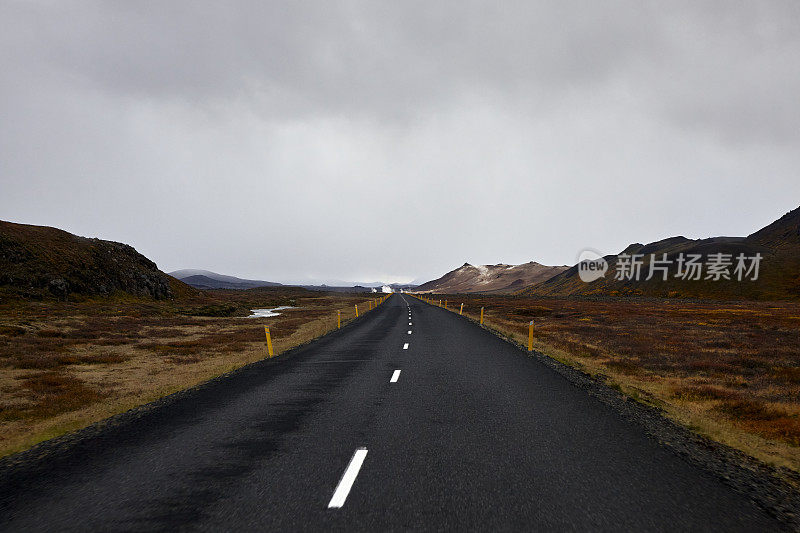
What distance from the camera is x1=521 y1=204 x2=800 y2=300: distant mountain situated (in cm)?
10606

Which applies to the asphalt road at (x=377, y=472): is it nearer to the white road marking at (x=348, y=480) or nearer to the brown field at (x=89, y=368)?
the white road marking at (x=348, y=480)

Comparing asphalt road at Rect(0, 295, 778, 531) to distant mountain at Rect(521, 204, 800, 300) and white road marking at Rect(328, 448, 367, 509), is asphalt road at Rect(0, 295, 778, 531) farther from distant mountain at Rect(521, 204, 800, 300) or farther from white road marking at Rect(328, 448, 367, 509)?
distant mountain at Rect(521, 204, 800, 300)

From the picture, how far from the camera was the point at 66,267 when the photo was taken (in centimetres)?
5262

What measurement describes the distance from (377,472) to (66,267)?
66040 millimetres

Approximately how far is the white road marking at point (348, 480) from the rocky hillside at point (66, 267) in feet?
186

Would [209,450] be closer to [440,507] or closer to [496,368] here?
[440,507]

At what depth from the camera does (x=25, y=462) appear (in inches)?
211

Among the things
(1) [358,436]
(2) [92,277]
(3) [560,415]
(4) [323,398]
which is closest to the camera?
(1) [358,436]

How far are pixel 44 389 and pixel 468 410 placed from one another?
12124mm

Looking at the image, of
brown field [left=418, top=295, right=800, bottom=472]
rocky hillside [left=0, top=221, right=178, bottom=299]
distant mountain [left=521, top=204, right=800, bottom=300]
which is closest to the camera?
brown field [left=418, top=295, right=800, bottom=472]

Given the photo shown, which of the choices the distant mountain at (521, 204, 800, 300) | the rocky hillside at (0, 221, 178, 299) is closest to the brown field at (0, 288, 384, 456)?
the rocky hillside at (0, 221, 178, 299)

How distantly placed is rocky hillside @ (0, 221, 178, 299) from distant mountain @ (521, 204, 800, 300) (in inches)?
5333

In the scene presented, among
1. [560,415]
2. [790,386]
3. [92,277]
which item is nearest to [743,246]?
[790,386]

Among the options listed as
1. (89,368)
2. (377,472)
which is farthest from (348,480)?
(89,368)
